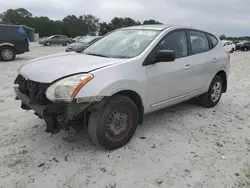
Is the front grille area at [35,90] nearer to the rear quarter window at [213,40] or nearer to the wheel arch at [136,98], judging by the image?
the wheel arch at [136,98]

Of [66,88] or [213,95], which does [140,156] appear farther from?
[213,95]

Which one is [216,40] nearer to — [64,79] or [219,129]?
[219,129]

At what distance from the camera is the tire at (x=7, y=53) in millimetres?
13352

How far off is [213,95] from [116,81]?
296 centimetres

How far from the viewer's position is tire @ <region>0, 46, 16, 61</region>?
13.4 meters

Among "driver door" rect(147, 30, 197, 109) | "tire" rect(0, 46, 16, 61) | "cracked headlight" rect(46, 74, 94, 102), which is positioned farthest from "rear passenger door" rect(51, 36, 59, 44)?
"cracked headlight" rect(46, 74, 94, 102)

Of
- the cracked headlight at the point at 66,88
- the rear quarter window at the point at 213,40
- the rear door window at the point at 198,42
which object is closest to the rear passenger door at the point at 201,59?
the rear door window at the point at 198,42

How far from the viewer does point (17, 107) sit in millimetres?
5309

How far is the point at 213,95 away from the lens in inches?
216

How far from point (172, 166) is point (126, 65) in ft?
4.65

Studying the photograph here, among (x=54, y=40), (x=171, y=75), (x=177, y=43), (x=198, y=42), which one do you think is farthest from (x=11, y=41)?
(x=54, y=40)

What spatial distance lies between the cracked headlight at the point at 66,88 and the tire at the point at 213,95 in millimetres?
3086

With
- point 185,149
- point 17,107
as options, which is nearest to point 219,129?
point 185,149

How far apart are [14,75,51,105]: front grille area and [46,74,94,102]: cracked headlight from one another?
4.6 inches
